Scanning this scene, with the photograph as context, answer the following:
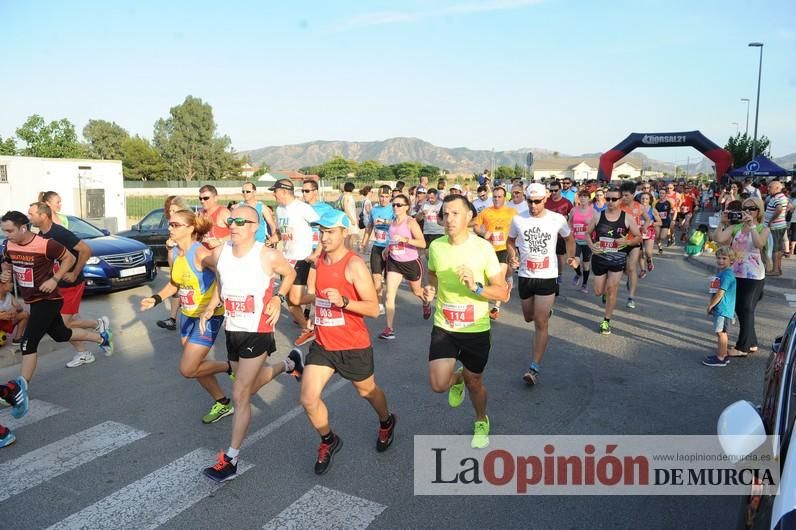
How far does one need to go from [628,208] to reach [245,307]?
6.55 metres

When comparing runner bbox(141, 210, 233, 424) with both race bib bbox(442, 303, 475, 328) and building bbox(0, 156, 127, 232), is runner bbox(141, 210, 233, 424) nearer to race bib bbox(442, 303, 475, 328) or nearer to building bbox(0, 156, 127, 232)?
race bib bbox(442, 303, 475, 328)

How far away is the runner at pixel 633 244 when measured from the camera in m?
8.33

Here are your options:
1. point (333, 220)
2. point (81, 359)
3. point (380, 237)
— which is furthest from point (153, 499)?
point (380, 237)

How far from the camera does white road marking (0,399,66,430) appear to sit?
5.19m

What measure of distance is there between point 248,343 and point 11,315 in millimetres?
4722

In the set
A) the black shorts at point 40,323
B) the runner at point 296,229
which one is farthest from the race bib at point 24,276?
the runner at point 296,229

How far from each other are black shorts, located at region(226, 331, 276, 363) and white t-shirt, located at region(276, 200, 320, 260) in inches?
146

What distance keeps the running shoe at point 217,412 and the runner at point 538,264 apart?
2954 millimetres

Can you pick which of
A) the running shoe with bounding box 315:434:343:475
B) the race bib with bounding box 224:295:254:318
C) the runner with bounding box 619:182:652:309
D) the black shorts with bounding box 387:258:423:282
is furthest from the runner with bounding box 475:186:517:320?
the race bib with bounding box 224:295:254:318

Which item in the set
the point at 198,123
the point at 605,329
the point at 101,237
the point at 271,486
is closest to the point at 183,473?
the point at 271,486

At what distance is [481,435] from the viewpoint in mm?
4523

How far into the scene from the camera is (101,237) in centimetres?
1196

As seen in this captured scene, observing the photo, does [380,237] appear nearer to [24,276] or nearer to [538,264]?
[538,264]

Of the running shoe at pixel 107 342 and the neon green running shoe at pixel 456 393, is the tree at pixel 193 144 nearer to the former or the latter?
the running shoe at pixel 107 342
